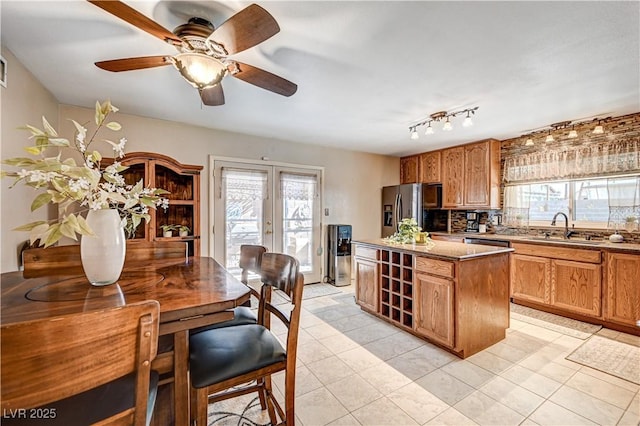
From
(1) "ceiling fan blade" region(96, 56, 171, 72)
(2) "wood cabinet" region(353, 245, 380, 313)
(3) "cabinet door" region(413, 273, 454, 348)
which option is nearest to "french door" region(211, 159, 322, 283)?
(2) "wood cabinet" region(353, 245, 380, 313)

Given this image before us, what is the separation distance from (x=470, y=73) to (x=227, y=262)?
3.59 meters

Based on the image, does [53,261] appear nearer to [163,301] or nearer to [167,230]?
[163,301]

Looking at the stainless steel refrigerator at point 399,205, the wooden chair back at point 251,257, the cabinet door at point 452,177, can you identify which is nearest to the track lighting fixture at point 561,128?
the cabinet door at point 452,177

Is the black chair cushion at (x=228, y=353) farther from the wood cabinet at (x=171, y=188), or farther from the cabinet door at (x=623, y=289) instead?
the cabinet door at (x=623, y=289)

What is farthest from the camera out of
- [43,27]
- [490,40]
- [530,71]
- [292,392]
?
[530,71]

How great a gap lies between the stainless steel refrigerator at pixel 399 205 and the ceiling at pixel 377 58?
5.62 feet

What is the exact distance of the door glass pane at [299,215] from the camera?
4.51m

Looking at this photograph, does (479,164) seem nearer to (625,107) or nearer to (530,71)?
(625,107)

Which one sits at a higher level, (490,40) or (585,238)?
(490,40)

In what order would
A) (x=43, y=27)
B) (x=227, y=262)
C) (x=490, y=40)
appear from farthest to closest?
(x=227, y=262)
(x=490, y=40)
(x=43, y=27)

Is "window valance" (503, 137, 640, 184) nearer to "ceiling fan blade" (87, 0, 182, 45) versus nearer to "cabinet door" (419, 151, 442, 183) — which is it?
"cabinet door" (419, 151, 442, 183)

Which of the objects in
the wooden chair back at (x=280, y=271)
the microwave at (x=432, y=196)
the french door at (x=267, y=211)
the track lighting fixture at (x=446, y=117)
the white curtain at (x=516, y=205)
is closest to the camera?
the wooden chair back at (x=280, y=271)

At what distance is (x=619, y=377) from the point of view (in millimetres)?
2111

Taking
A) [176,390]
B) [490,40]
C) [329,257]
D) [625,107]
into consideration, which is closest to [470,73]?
[490,40]
